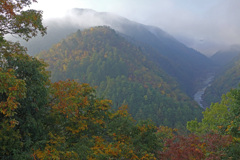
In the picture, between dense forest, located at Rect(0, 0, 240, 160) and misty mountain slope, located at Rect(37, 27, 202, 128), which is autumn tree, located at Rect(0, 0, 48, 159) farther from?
misty mountain slope, located at Rect(37, 27, 202, 128)

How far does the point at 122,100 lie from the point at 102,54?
5349cm

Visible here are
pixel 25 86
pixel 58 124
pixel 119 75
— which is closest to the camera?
pixel 25 86

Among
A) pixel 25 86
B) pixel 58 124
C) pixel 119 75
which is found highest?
pixel 119 75

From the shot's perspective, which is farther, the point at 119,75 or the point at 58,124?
the point at 119,75

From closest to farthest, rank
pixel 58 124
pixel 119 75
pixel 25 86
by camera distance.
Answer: pixel 25 86
pixel 58 124
pixel 119 75

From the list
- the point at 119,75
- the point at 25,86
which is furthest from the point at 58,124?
the point at 119,75

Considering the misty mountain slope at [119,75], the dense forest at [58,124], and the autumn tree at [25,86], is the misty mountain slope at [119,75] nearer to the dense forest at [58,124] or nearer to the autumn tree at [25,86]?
the dense forest at [58,124]

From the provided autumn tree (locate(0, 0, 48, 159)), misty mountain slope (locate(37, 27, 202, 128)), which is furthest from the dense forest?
misty mountain slope (locate(37, 27, 202, 128))

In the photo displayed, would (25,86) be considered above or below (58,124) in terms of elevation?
above

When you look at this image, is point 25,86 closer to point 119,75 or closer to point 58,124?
point 58,124

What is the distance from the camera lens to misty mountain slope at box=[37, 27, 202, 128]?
104 m

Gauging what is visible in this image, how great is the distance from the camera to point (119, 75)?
453ft

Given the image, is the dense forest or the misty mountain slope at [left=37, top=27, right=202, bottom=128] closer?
the dense forest

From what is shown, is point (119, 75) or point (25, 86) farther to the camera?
point (119, 75)
